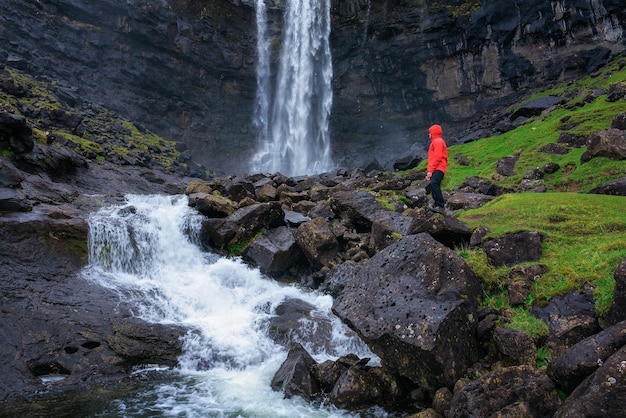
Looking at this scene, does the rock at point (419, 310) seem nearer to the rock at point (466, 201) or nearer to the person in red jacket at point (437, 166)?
the person in red jacket at point (437, 166)

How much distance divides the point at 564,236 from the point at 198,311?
873cm

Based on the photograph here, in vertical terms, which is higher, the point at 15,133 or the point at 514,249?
the point at 15,133

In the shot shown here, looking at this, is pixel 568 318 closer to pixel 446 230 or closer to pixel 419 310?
pixel 419 310

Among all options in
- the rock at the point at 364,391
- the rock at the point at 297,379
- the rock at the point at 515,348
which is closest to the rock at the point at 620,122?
the rock at the point at 515,348

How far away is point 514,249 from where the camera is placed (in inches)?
295

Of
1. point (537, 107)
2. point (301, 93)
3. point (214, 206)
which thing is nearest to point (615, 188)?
point (214, 206)

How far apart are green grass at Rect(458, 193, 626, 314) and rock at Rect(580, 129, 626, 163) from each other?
4.53 meters

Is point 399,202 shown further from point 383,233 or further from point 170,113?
point 170,113

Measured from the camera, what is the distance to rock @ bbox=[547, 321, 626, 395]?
441cm

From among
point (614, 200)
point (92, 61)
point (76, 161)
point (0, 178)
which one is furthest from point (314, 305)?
point (92, 61)

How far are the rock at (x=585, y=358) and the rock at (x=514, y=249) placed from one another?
2.64 m

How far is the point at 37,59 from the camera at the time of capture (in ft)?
109

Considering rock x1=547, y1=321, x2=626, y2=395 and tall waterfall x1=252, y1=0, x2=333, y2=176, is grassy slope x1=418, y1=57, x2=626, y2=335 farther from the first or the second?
tall waterfall x1=252, y1=0, x2=333, y2=176

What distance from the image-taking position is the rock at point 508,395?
4766mm
